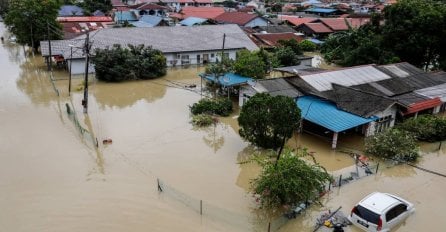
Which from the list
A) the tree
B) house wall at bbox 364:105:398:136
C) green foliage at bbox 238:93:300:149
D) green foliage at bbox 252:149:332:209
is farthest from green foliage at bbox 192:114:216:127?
the tree

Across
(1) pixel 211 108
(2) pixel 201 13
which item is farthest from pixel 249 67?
(2) pixel 201 13

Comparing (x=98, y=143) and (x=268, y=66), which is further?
(x=268, y=66)

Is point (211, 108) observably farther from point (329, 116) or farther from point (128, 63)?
point (128, 63)

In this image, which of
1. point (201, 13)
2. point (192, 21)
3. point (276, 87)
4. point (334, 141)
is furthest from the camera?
point (201, 13)

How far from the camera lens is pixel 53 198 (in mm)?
13766

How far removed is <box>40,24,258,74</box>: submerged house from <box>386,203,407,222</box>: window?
26.3 meters

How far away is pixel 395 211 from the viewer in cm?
1245

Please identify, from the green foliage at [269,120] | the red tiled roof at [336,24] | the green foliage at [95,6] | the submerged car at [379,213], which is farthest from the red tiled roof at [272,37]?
the green foliage at [95,6]

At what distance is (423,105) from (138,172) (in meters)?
16.6

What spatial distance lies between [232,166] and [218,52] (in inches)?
873

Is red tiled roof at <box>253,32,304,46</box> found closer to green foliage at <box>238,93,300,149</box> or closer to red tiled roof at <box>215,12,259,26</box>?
red tiled roof at <box>215,12,259,26</box>

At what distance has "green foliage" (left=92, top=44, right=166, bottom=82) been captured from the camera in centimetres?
2922

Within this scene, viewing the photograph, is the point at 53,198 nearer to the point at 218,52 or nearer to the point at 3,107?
the point at 3,107

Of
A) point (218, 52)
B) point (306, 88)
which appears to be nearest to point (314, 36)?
point (218, 52)
